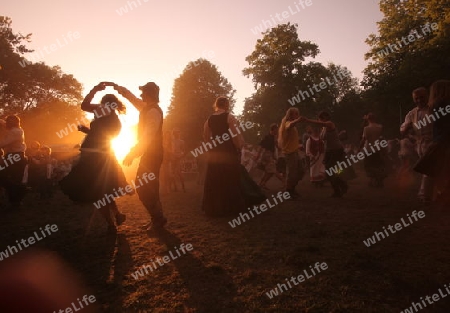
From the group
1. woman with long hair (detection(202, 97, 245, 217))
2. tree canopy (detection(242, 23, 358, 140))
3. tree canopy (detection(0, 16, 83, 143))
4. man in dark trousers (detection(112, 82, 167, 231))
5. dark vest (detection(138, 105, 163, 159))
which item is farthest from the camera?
tree canopy (detection(242, 23, 358, 140))

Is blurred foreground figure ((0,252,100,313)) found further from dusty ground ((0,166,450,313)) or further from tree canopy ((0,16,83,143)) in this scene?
tree canopy ((0,16,83,143))

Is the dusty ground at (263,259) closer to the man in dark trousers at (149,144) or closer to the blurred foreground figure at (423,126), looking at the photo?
the blurred foreground figure at (423,126)

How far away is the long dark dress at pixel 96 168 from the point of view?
4785mm

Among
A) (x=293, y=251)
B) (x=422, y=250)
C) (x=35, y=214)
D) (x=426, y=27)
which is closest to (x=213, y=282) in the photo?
(x=293, y=251)

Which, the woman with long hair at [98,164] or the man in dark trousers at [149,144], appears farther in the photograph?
the man in dark trousers at [149,144]

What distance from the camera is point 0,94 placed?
3044 cm

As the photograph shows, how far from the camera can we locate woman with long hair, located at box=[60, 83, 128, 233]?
189 inches

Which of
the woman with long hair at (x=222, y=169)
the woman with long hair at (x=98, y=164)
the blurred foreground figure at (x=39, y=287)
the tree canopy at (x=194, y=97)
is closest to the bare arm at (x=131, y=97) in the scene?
the woman with long hair at (x=98, y=164)

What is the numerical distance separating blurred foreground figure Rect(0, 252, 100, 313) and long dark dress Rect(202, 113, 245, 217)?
10.2 ft

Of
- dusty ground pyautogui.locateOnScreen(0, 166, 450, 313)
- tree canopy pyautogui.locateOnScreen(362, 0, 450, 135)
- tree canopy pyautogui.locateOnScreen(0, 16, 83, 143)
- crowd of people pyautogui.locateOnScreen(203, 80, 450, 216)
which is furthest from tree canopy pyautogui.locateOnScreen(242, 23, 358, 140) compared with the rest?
dusty ground pyautogui.locateOnScreen(0, 166, 450, 313)

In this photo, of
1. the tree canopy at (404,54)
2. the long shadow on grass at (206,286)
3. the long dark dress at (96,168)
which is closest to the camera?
the long shadow on grass at (206,286)

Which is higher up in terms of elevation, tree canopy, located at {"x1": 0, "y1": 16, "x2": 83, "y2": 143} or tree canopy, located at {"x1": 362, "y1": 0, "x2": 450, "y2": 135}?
tree canopy, located at {"x1": 0, "y1": 16, "x2": 83, "y2": 143}

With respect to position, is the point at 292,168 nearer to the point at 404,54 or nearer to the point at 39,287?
the point at 39,287

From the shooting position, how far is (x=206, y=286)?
3.12m
